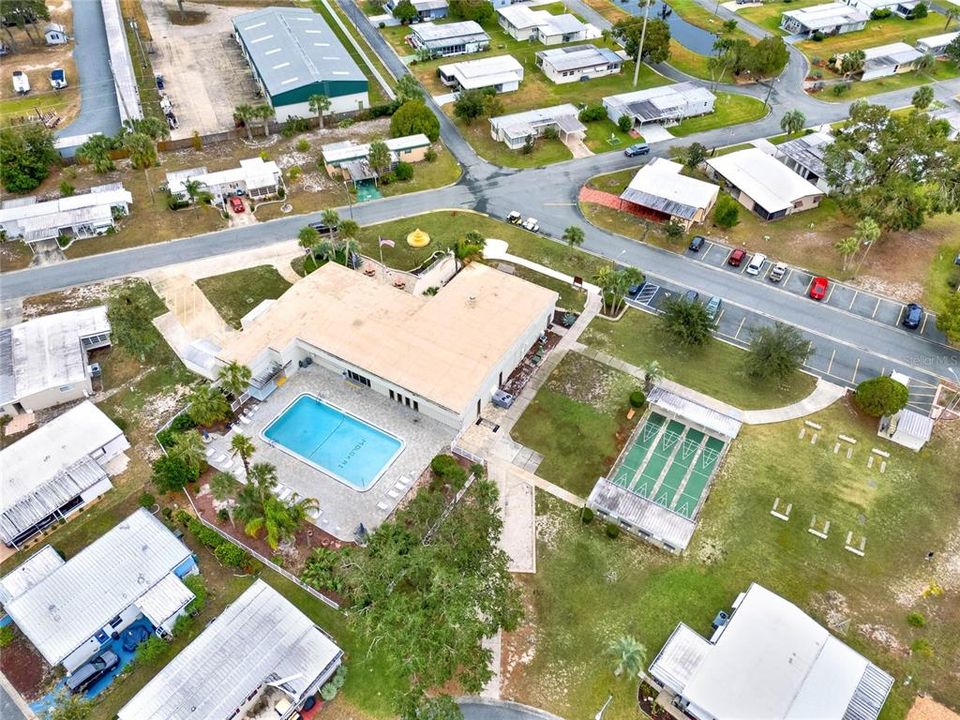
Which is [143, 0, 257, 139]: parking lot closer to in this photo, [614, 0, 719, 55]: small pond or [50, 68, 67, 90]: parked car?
[50, 68, 67, 90]: parked car

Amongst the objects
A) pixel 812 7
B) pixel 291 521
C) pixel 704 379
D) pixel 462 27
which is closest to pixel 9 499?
pixel 291 521

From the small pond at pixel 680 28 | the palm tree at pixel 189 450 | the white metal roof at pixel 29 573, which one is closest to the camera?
the white metal roof at pixel 29 573

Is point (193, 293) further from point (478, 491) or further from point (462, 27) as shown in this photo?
point (462, 27)

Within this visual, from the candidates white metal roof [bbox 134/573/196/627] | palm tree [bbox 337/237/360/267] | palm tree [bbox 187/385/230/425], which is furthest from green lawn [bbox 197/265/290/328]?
white metal roof [bbox 134/573/196/627]

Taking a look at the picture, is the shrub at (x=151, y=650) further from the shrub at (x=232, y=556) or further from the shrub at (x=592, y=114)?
the shrub at (x=592, y=114)

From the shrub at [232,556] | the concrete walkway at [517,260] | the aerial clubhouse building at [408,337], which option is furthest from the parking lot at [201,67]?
the shrub at [232,556]

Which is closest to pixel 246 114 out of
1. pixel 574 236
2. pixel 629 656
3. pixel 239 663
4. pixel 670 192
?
pixel 574 236

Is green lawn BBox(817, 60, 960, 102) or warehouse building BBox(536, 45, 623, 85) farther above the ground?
warehouse building BBox(536, 45, 623, 85)
